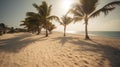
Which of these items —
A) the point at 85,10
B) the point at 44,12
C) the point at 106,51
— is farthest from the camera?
the point at 44,12

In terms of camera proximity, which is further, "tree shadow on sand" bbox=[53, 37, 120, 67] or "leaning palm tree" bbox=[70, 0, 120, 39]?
"leaning palm tree" bbox=[70, 0, 120, 39]

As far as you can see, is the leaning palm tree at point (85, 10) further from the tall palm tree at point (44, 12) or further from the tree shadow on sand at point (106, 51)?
the tree shadow on sand at point (106, 51)

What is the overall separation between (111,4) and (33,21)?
13.0 meters

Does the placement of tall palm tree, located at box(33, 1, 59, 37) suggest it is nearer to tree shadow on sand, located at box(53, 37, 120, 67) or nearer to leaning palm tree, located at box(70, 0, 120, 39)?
leaning palm tree, located at box(70, 0, 120, 39)

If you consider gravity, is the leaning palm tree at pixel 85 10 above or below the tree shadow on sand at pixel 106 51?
above

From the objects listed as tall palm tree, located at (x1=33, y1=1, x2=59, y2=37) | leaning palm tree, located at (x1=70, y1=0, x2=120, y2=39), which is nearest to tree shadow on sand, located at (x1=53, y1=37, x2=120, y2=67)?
leaning palm tree, located at (x1=70, y1=0, x2=120, y2=39)

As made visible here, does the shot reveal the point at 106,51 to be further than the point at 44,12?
No

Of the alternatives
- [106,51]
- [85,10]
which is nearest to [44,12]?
[85,10]

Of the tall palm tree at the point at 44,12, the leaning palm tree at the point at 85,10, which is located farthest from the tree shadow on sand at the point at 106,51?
the tall palm tree at the point at 44,12

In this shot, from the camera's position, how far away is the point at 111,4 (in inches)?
408

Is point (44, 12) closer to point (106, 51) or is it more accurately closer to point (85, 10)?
point (85, 10)

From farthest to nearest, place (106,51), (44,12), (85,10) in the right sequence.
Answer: (44,12)
(85,10)
(106,51)

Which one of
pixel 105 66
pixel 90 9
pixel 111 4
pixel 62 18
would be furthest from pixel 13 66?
pixel 62 18

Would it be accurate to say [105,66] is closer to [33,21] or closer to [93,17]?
[93,17]
